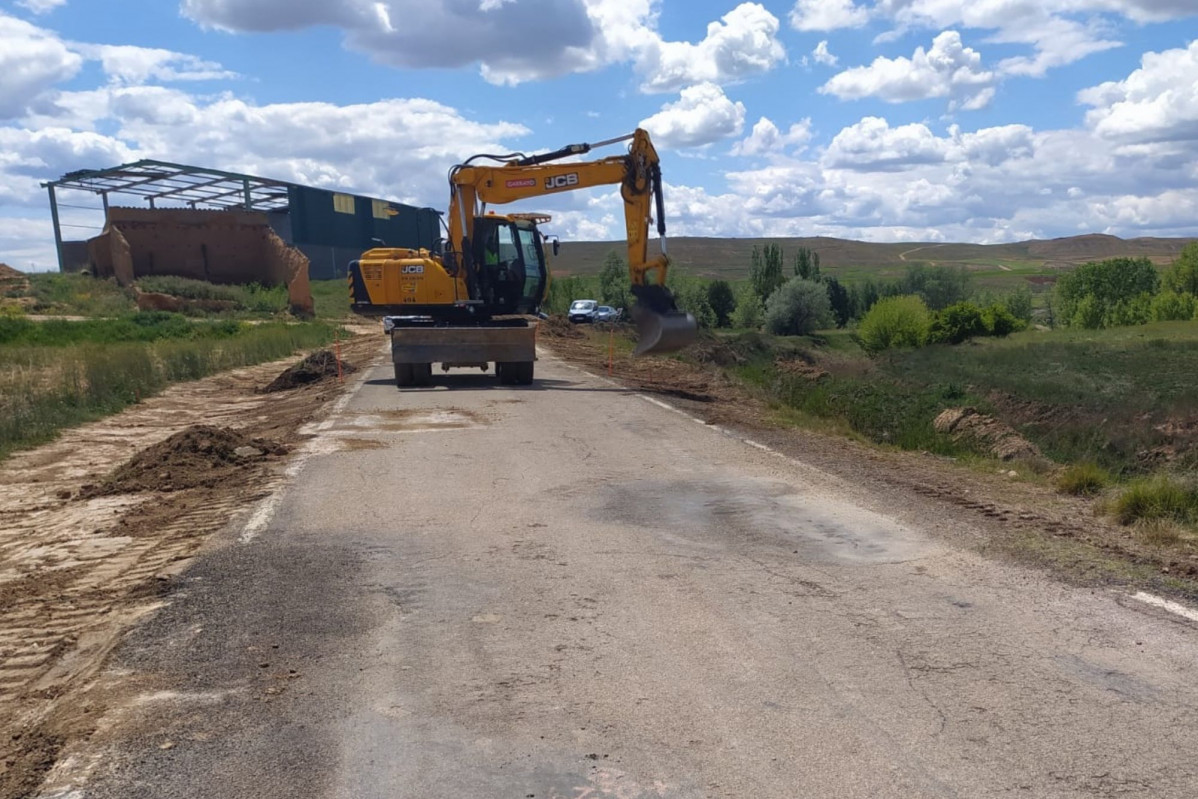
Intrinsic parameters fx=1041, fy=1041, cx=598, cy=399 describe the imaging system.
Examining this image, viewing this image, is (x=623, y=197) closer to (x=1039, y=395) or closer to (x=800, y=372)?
(x=800, y=372)

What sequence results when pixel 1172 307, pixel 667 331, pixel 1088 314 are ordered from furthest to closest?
pixel 1088 314
pixel 1172 307
pixel 667 331

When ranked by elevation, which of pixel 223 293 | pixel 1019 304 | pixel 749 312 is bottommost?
pixel 1019 304

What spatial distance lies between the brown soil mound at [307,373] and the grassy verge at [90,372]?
94.5 inches

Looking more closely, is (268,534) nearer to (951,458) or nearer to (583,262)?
(951,458)

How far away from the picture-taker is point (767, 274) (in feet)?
298

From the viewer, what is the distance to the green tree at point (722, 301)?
309 feet

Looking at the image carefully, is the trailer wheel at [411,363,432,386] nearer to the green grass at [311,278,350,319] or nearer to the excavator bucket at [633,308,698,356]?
the excavator bucket at [633,308,698,356]

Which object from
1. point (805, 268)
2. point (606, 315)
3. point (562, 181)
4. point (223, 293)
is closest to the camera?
point (562, 181)

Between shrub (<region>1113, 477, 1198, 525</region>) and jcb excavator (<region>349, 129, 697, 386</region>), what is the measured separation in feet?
33.0

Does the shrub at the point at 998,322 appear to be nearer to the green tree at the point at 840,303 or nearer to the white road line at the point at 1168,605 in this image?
the green tree at the point at 840,303

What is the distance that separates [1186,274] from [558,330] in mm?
69258

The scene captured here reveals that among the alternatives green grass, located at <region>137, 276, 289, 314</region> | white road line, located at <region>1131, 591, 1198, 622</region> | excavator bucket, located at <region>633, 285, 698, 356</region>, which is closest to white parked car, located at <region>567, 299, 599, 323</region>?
green grass, located at <region>137, 276, 289, 314</region>

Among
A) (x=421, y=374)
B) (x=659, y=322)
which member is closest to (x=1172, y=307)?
(x=659, y=322)

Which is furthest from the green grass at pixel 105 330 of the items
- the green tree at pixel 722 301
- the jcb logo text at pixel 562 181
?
the green tree at pixel 722 301
